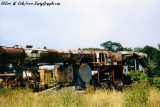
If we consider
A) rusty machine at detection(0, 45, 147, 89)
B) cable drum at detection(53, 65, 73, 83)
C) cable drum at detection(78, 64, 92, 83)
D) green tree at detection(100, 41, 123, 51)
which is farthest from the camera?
green tree at detection(100, 41, 123, 51)

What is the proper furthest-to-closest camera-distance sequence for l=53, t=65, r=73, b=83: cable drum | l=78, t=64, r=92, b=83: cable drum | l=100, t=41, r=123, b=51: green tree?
l=100, t=41, r=123, b=51: green tree, l=78, t=64, r=92, b=83: cable drum, l=53, t=65, r=73, b=83: cable drum

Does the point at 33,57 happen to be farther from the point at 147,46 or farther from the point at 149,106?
the point at 147,46

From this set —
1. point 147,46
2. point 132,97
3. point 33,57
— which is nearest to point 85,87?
point 33,57

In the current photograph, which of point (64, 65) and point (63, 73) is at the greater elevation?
point (64, 65)

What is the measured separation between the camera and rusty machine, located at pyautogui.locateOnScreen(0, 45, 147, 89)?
1198 centimetres

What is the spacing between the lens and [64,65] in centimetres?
1421

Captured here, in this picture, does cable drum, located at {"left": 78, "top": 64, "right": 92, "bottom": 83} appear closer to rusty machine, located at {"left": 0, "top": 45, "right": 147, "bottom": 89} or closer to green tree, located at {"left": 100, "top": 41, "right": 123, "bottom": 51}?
rusty machine, located at {"left": 0, "top": 45, "right": 147, "bottom": 89}

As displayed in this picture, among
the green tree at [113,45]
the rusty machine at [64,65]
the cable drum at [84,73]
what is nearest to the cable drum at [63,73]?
the rusty machine at [64,65]

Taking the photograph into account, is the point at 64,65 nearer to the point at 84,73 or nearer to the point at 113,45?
the point at 84,73

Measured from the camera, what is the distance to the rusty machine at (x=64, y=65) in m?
12.0

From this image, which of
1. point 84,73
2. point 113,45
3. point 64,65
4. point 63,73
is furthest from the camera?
point 113,45

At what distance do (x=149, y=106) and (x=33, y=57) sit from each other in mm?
7281

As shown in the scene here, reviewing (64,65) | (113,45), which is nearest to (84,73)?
(64,65)

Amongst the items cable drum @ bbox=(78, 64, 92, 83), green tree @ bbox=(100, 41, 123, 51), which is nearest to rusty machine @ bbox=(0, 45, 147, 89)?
cable drum @ bbox=(78, 64, 92, 83)
